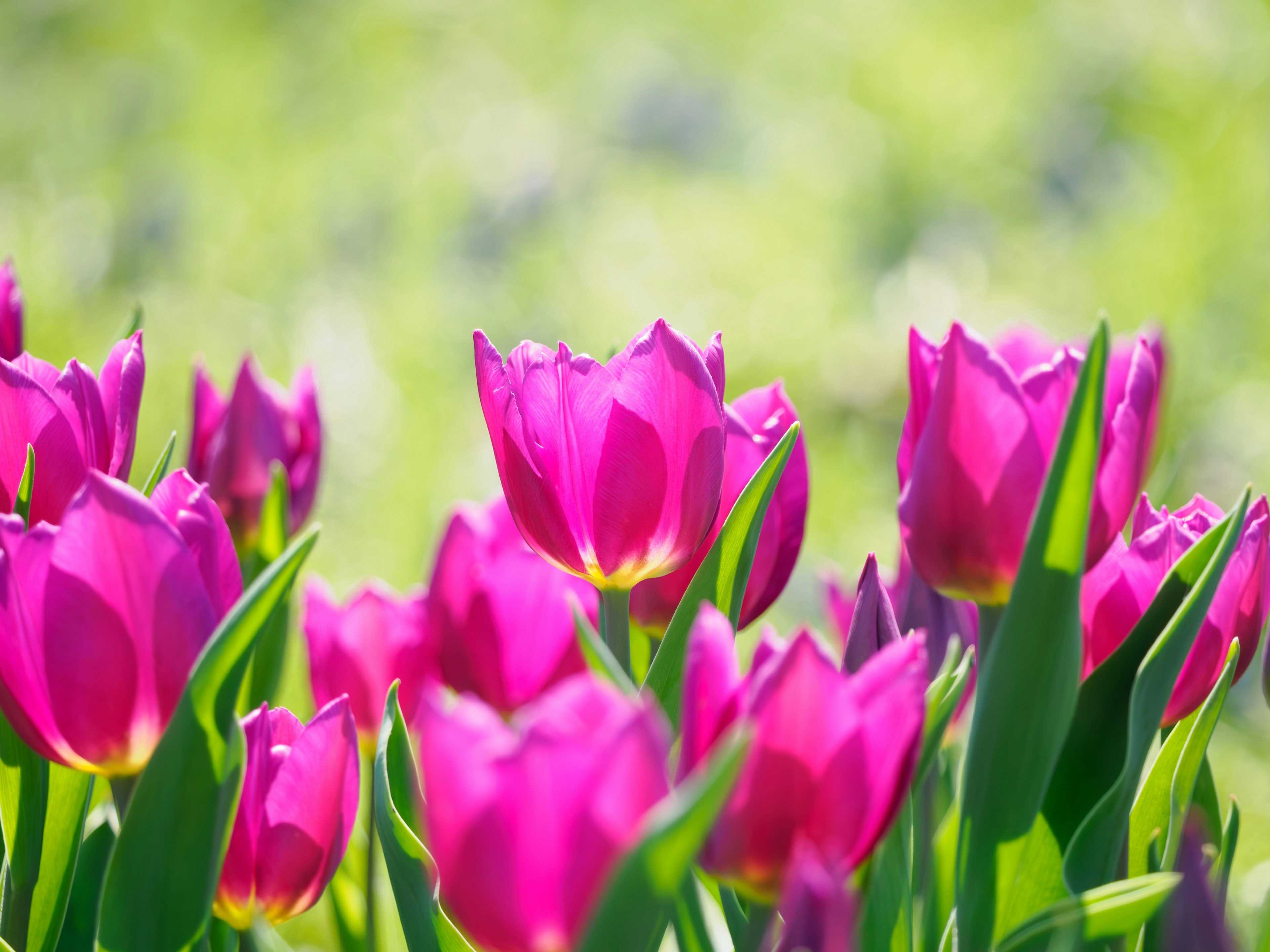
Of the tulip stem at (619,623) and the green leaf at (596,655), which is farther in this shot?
the tulip stem at (619,623)

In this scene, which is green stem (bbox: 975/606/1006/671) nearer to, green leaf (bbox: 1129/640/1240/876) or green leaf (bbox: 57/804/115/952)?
green leaf (bbox: 1129/640/1240/876)

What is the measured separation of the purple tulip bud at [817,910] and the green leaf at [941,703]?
0.08 m

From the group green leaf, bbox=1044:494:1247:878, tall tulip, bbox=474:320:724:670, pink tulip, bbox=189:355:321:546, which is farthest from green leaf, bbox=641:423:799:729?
pink tulip, bbox=189:355:321:546

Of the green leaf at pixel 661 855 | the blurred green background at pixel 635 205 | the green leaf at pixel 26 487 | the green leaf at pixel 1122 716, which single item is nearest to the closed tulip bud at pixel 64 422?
the green leaf at pixel 26 487

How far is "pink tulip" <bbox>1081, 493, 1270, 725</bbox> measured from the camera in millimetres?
382

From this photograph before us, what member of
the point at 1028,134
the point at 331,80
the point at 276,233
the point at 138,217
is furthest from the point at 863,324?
the point at 331,80

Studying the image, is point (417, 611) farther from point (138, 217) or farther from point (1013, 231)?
point (138, 217)

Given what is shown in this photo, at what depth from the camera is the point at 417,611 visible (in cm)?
54

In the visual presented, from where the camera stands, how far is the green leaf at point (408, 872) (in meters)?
0.35

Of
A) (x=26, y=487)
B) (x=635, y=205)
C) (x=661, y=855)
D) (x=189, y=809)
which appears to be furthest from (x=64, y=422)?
(x=635, y=205)

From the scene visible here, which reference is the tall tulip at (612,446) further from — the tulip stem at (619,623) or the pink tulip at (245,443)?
the pink tulip at (245,443)

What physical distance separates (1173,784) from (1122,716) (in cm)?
4

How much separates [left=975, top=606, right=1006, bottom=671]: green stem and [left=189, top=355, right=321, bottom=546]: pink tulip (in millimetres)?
310

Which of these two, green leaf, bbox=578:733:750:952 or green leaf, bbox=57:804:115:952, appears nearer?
green leaf, bbox=578:733:750:952
